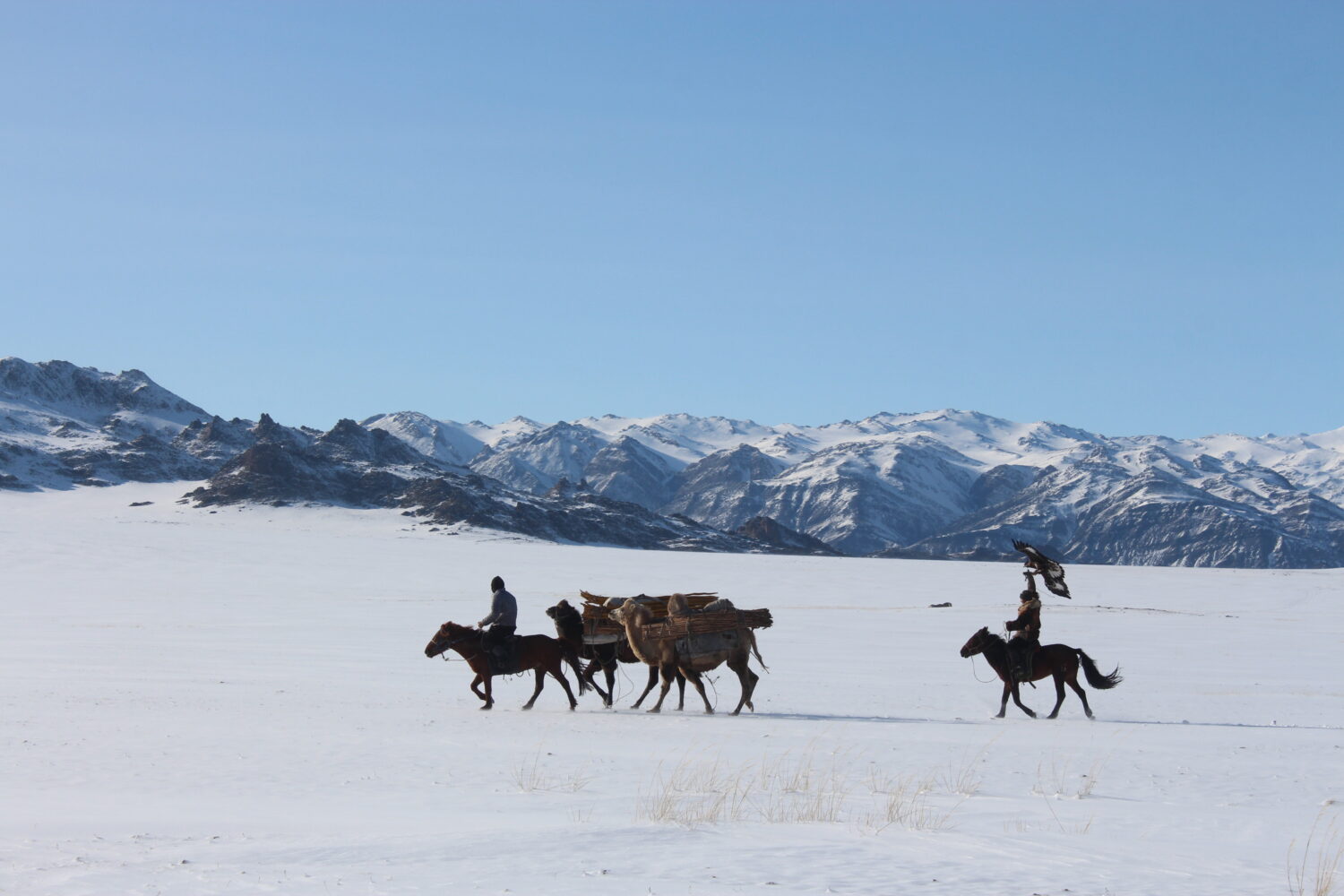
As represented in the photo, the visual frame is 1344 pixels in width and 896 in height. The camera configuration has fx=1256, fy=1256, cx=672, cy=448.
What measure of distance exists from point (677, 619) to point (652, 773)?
6.37 meters

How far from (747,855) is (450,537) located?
124 m

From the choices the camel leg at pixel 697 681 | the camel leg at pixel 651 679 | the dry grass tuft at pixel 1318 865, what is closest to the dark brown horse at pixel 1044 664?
the camel leg at pixel 697 681

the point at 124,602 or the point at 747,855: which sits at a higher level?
the point at 747,855

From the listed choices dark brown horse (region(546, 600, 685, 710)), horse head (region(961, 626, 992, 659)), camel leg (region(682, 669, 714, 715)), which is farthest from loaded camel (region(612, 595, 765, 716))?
horse head (region(961, 626, 992, 659))

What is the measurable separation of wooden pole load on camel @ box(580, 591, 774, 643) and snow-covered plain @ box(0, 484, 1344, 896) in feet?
4.51

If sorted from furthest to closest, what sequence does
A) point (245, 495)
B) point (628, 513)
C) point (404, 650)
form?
point (628, 513) < point (245, 495) < point (404, 650)

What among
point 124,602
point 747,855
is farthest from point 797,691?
point 124,602

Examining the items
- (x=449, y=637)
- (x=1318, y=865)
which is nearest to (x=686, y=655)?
(x=449, y=637)

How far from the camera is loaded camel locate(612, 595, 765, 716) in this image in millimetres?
19453

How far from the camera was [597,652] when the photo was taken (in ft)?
68.0

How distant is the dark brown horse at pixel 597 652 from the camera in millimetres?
20031

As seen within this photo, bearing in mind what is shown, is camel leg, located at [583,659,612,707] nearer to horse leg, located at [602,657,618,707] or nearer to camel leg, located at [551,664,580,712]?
horse leg, located at [602,657,618,707]

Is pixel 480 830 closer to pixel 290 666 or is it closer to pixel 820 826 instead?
pixel 820 826

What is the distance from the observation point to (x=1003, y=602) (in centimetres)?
5662
